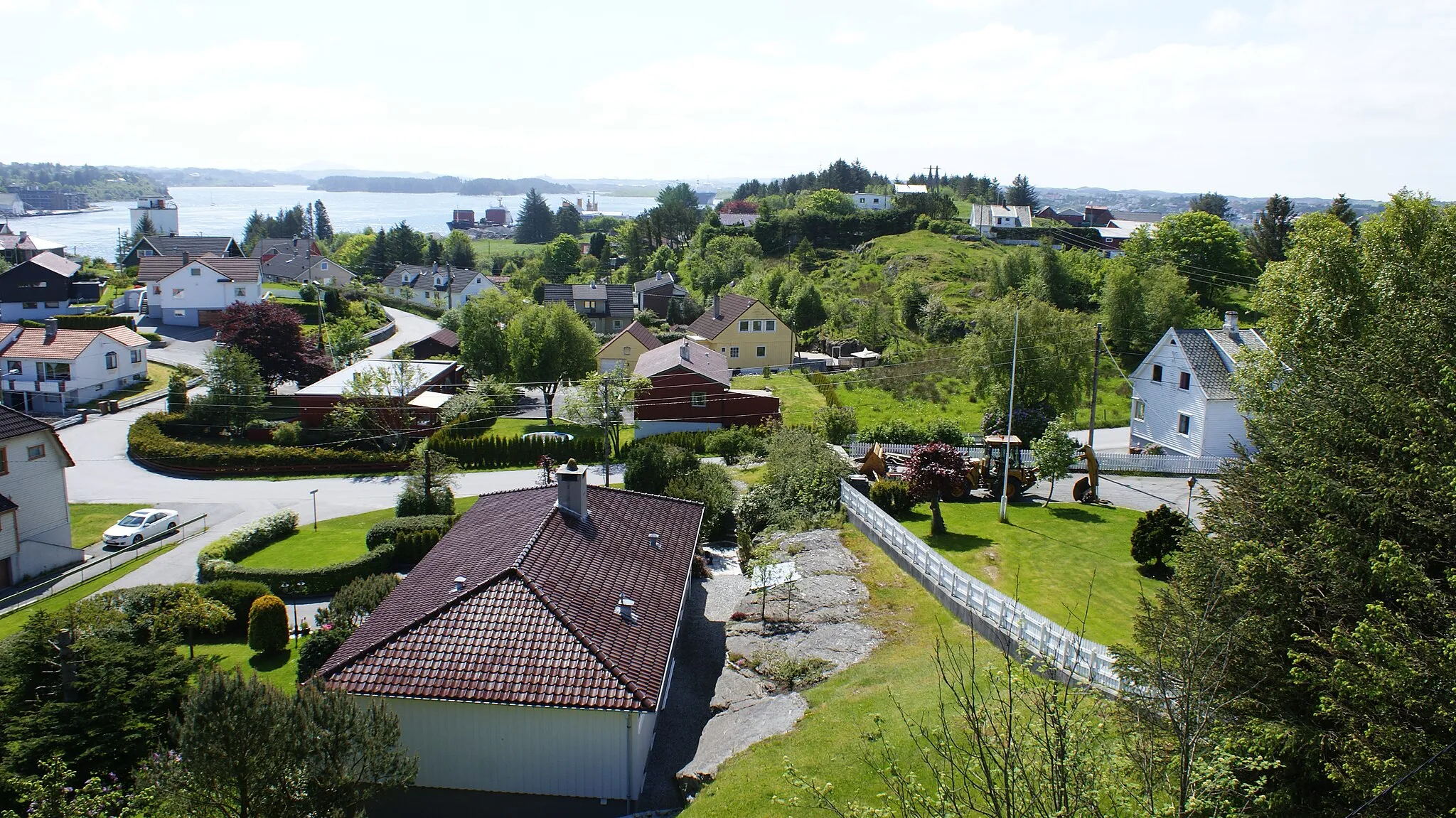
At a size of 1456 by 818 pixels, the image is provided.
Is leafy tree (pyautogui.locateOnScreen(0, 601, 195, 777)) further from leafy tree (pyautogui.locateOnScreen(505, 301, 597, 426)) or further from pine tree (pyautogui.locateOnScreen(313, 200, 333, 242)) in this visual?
pine tree (pyautogui.locateOnScreen(313, 200, 333, 242))

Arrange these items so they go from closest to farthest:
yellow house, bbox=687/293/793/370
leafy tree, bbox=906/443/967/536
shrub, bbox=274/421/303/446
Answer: leafy tree, bbox=906/443/967/536 < shrub, bbox=274/421/303/446 < yellow house, bbox=687/293/793/370

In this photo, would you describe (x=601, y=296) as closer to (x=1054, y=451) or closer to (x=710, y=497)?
(x=710, y=497)

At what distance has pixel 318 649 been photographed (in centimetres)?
2220

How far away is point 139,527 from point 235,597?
1183cm

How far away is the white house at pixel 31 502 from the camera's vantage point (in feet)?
105

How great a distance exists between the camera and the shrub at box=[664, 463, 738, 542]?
1296 inches

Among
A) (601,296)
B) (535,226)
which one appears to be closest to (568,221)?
(535,226)

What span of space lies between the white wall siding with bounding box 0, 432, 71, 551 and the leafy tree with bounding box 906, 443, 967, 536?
31.2m

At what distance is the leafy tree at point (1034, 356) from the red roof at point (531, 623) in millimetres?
25565

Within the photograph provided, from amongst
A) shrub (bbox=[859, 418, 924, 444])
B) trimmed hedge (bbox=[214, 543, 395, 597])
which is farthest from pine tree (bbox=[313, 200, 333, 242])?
trimmed hedge (bbox=[214, 543, 395, 597])

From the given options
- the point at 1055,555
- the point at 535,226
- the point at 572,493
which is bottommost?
the point at 1055,555

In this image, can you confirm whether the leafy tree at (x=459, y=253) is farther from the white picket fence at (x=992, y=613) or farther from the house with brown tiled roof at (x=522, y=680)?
the house with brown tiled roof at (x=522, y=680)

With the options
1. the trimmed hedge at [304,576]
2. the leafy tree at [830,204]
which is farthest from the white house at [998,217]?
the trimmed hedge at [304,576]

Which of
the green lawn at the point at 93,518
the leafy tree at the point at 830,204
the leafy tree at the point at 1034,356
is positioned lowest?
the green lawn at the point at 93,518
